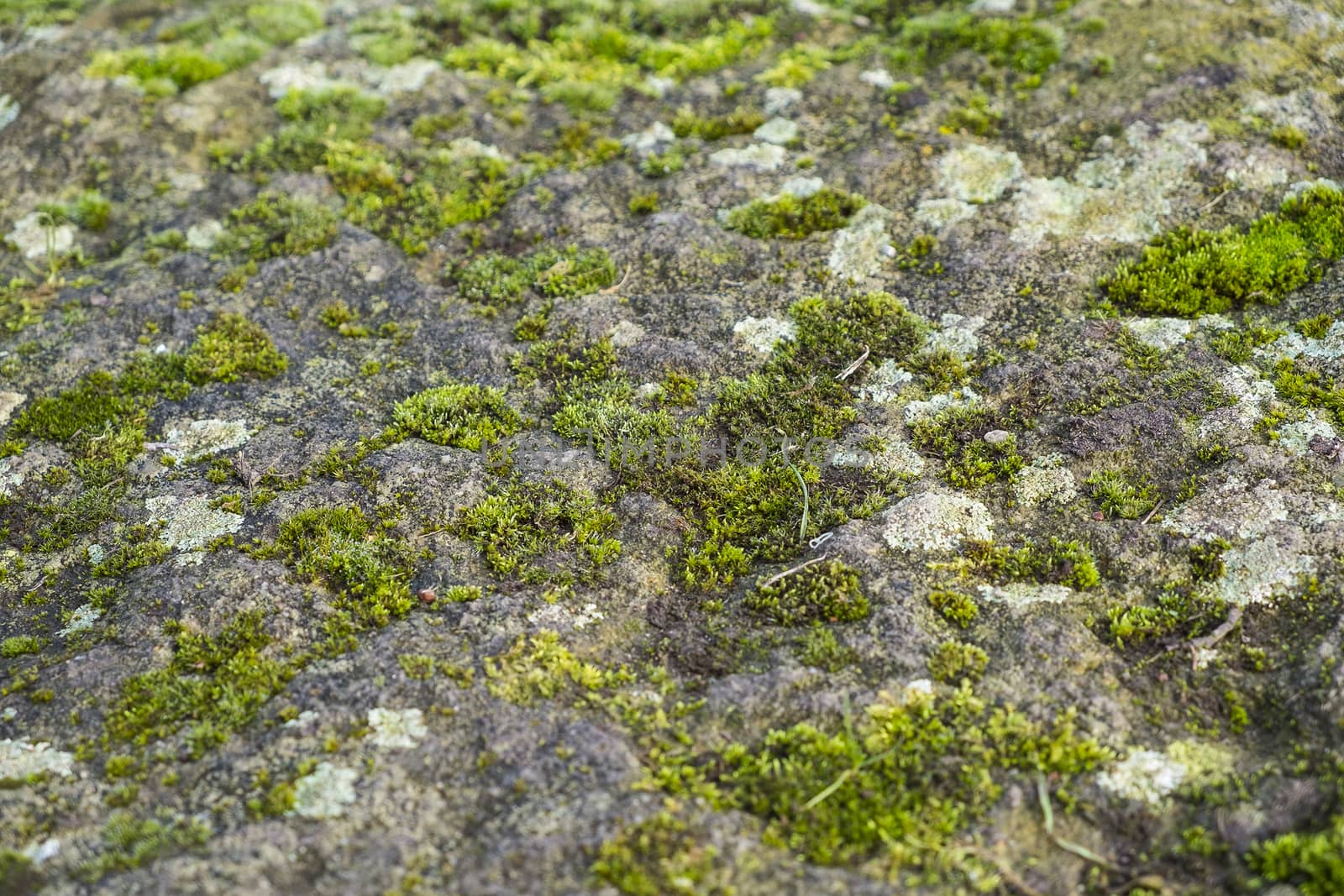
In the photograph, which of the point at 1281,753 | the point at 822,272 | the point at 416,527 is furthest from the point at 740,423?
the point at 1281,753

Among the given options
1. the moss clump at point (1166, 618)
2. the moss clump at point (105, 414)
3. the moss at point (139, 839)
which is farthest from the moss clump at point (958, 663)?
the moss clump at point (105, 414)

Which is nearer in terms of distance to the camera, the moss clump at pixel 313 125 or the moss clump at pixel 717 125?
the moss clump at pixel 717 125

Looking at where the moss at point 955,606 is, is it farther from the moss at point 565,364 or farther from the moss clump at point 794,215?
the moss clump at point 794,215

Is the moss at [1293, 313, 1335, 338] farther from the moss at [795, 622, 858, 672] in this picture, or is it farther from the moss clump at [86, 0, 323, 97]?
the moss clump at [86, 0, 323, 97]

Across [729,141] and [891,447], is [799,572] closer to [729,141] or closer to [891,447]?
[891,447]

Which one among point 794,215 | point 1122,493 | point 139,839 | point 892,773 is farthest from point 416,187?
point 892,773

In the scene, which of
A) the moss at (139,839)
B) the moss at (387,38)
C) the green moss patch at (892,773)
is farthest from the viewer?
the moss at (387,38)

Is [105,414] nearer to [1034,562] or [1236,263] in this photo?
[1034,562]
